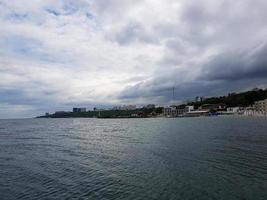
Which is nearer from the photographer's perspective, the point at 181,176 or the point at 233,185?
the point at 233,185

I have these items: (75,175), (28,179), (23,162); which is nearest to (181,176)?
(75,175)

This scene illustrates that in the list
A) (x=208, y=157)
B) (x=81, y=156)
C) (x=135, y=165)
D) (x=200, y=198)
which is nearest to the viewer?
(x=200, y=198)

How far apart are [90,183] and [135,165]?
27.1 feet

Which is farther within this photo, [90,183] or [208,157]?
[208,157]

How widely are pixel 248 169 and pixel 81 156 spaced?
20434 millimetres

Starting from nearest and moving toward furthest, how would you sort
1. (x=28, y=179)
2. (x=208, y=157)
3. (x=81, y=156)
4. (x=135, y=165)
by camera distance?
(x=28, y=179), (x=135, y=165), (x=208, y=157), (x=81, y=156)

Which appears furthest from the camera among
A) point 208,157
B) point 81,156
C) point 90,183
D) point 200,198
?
point 81,156

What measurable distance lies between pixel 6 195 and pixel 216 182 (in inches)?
587

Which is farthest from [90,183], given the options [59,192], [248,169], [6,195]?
[248,169]

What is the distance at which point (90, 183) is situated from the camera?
23125 millimetres

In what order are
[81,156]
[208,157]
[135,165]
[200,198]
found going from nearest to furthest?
1. [200,198]
2. [135,165]
3. [208,157]
4. [81,156]

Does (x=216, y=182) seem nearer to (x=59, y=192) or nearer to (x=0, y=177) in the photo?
(x=59, y=192)

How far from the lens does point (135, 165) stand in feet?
100

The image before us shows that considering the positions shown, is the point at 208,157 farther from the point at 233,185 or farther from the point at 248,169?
the point at 233,185
